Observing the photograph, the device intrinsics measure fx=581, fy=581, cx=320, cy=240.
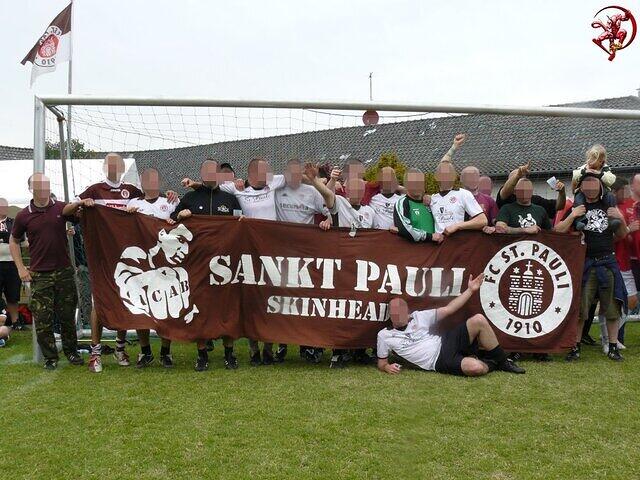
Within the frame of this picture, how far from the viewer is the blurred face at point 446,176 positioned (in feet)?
20.3

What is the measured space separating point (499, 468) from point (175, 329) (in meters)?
3.60

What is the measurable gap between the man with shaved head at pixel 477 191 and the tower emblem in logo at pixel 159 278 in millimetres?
3160

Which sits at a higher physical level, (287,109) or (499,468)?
(287,109)

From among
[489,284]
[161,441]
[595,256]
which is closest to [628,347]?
[595,256]

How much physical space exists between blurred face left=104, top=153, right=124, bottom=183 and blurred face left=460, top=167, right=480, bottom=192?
12.5ft

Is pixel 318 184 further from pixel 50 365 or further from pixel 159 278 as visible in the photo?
pixel 50 365

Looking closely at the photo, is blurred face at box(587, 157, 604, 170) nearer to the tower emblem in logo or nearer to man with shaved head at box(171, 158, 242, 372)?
man with shaved head at box(171, 158, 242, 372)

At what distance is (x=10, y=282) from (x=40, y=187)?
127 inches

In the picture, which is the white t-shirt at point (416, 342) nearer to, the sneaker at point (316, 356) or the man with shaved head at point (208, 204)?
the sneaker at point (316, 356)

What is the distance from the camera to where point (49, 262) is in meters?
5.98

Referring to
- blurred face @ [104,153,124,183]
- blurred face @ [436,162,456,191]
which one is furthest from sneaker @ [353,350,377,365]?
blurred face @ [104,153,124,183]

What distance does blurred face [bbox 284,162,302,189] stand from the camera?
5988 millimetres

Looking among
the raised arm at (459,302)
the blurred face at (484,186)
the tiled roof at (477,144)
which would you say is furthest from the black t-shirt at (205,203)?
the tiled roof at (477,144)

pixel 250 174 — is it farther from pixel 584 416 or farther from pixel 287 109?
pixel 584 416
